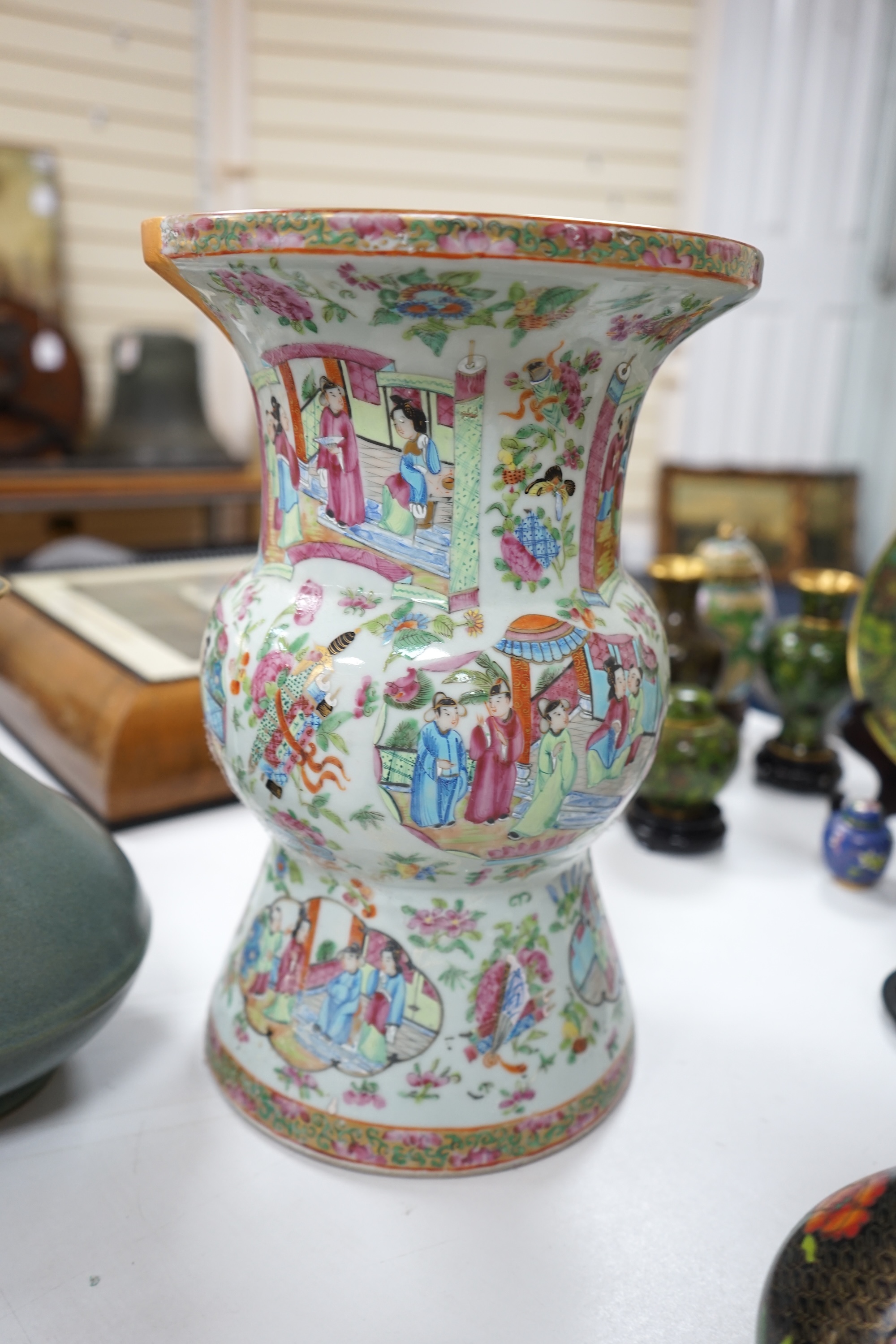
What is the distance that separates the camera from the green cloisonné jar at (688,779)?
0.77 meters

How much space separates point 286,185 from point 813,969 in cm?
239

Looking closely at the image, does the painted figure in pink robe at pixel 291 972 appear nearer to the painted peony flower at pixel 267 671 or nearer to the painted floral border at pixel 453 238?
the painted peony flower at pixel 267 671

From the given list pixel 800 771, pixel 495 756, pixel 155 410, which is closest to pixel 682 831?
pixel 800 771

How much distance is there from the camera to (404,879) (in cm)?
46

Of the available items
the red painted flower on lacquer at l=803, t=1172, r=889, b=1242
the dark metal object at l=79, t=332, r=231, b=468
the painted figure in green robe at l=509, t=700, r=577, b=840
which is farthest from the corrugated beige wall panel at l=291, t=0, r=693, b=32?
the red painted flower on lacquer at l=803, t=1172, r=889, b=1242

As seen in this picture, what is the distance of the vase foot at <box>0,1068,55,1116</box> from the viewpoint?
19.1 inches

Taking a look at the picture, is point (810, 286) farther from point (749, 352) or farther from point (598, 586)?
point (598, 586)

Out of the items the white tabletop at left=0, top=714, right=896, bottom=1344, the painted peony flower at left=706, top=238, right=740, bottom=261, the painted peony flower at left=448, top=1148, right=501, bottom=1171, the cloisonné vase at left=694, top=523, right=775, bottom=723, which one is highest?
the painted peony flower at left=706, top=238, right=740, bottom=261

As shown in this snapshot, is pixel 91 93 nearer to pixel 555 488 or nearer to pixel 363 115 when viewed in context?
pixel 363 115

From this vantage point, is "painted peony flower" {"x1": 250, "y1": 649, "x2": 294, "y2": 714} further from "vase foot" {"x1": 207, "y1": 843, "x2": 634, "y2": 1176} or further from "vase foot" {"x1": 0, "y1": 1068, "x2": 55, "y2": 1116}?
"vase foot" {"x1": 0, "y1": 1068, "x2": 55, "y2": 1116}

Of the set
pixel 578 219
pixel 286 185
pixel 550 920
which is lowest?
pixel 550 920

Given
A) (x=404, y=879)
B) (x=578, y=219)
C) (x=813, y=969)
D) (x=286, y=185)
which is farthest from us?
(x=286, y=185)

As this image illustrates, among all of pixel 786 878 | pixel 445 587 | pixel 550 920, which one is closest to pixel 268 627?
pixel 445 587

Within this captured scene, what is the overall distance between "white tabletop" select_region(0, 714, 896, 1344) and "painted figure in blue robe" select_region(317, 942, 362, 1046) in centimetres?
6
